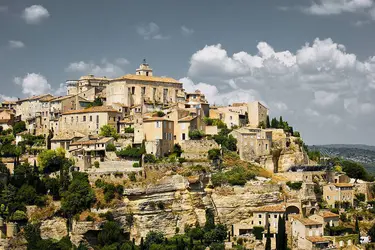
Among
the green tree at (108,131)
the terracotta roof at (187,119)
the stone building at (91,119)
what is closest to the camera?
the terracotta roof at (187,119)

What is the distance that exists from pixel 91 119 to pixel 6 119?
46.7 feet

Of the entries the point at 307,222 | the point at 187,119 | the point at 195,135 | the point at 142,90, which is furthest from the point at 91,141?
the point at 307,222

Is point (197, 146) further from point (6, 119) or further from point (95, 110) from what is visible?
point (6, 119)

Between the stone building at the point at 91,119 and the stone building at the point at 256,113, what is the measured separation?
1583 cm

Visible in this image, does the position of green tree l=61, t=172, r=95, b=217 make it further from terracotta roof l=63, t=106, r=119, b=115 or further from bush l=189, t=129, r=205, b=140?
terracotta roof l=63, t=106, r=119, b=115

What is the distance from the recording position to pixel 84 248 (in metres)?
51.7

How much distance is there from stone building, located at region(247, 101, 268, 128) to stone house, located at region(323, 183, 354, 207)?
14229mm

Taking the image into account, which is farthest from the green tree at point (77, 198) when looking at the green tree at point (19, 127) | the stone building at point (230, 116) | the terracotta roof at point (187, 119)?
the stone building at point (230, 116)

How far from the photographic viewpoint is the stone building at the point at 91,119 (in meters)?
67.9

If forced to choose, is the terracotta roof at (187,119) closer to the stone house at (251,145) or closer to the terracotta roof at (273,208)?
the stone house at (251,145)

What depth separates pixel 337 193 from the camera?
194ft

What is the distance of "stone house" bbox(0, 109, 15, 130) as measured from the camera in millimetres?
74812

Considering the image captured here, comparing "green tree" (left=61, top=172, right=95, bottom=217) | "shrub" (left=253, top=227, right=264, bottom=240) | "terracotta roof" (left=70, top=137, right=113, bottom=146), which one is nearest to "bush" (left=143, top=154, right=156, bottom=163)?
"terracotta roof" (left=70, top=137, right=113, bottom=146)

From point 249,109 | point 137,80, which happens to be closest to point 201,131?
point 249,109
